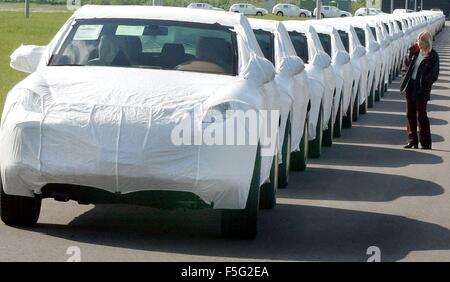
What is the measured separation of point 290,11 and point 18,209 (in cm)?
14788

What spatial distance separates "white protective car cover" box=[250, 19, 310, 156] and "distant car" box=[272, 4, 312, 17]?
141944 millimetres

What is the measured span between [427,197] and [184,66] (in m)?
3.42

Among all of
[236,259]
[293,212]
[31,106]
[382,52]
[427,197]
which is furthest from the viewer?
[382,52]

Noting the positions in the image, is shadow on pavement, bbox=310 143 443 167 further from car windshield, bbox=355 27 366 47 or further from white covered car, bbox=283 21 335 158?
car windshield, bbox=355 27 366 47

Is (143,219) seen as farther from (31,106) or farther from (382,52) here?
(382,52)

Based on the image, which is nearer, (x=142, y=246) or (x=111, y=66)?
(x=142, y=246)

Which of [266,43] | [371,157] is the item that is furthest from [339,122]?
[266,43]

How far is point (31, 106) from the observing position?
34.8ft

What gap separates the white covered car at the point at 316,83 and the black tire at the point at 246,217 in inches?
239

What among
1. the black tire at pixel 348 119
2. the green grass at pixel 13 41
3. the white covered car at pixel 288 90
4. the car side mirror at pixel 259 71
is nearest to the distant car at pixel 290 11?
the green grass at pixel 13 41

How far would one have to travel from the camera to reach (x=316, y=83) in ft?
57.1

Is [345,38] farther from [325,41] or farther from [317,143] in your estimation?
[317,143]

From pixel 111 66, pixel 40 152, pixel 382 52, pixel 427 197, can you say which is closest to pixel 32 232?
pixel 40 152
